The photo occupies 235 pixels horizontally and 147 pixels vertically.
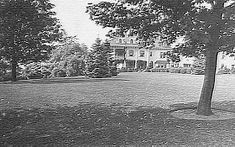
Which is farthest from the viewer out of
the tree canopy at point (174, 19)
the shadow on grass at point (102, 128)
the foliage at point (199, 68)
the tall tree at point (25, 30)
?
the foliage at point (199, 68)

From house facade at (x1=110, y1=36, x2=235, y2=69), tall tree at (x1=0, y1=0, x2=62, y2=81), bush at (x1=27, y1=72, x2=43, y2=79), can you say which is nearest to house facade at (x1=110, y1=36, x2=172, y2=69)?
house facade at (x1=110, y1=36, x2=235, y2=69)

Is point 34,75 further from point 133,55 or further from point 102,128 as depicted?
point 133,55

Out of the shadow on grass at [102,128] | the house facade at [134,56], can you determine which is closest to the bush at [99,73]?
the shadow on grass at [102,128]

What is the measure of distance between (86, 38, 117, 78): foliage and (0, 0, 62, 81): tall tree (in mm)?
8911

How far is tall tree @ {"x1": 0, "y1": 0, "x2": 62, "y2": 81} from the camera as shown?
20562 millimetres

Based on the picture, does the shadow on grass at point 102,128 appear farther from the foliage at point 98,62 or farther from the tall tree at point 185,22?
the foliage at point 98,62

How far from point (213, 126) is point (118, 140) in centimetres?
324

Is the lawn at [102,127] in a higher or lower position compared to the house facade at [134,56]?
lower

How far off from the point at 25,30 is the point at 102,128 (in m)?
17.2

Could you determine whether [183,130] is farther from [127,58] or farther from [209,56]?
[127,58]

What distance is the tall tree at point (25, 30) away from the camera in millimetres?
20562

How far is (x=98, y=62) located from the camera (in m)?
31.8

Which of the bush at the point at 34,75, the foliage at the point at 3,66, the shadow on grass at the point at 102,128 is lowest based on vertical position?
the shadow on grass at the point at 102,128

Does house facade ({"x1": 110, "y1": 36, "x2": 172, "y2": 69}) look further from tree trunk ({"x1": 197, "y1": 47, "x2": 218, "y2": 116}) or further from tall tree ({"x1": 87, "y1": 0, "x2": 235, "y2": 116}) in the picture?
tall tree ({"x1": 87, "y1": 0, "x2": 235, "y2": 116})
